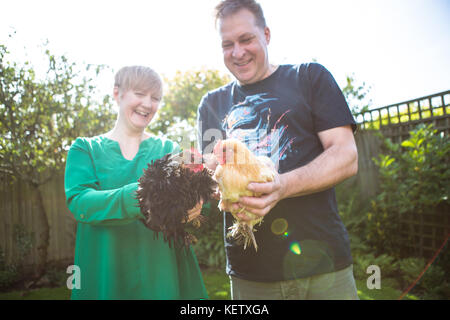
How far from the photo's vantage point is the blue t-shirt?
2.14 m

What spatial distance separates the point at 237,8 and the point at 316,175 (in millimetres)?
1546

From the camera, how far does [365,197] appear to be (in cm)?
924

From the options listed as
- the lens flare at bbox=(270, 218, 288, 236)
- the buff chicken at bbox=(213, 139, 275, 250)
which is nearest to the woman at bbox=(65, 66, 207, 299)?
the buff chicken at bbox=(213, 139, 275, 250)

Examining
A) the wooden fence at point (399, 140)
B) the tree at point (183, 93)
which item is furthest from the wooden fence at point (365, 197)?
the tree at point (183, 93)

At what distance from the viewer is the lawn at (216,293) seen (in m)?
5.91

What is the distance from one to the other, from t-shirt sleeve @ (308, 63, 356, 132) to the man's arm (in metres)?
0.06

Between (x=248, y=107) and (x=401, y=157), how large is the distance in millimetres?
6263

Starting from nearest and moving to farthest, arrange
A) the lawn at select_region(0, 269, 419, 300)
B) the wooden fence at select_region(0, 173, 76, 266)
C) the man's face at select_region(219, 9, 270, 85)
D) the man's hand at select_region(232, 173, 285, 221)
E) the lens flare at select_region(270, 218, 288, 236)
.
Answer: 1. the man's hand at select_region(232, 173, 285, 221)
2. the lens flare at select_region(270, 218, 288, 236)
3. the man's face at select_region(219, 9, 270, 85)
4. the lawn at select_region(0, 269, 419, 300)
5. the wooden fence at select_region(0, 173, 76, 266)

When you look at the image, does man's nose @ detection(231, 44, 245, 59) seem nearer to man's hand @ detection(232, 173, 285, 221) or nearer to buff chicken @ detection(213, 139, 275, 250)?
buff chicken @ detection(213, 139, 275, 250)

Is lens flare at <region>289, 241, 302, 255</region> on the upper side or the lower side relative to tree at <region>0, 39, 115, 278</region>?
lower

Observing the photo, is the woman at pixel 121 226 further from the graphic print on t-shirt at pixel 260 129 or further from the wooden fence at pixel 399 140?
the wooden fence at pixel 399 140

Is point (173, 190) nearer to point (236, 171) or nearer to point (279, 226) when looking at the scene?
point (236, 171)

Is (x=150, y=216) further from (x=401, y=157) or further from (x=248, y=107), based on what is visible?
(x=401, y=157)

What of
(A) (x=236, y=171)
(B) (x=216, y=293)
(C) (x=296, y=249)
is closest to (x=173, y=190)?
(A) (x=236, y=171)
